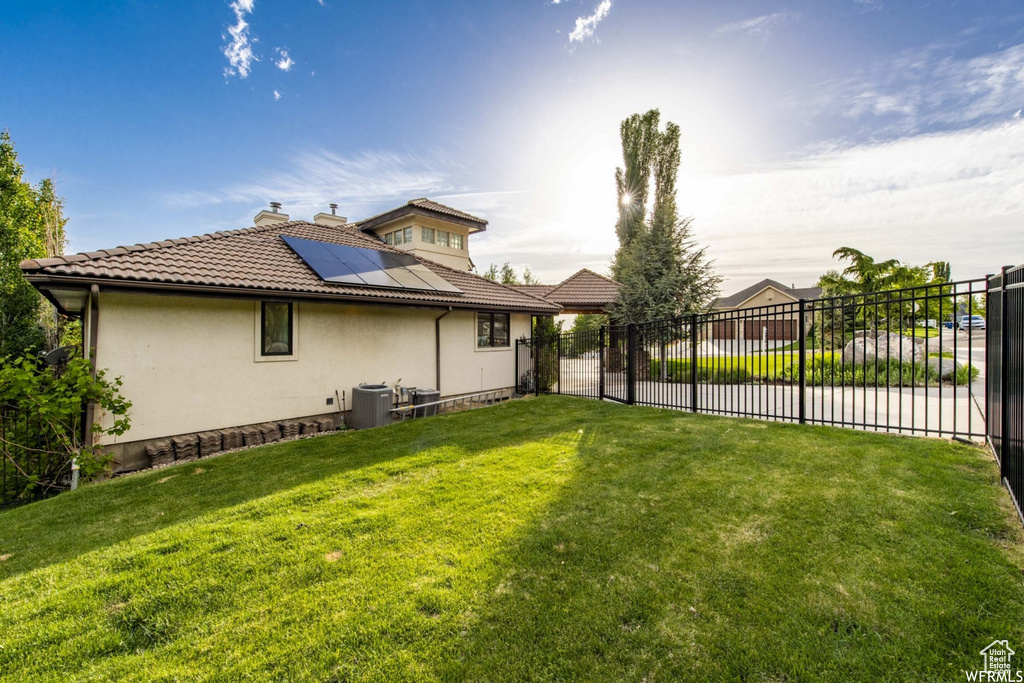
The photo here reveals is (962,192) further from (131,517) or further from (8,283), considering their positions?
(8,283)

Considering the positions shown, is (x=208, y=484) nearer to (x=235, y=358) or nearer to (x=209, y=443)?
(x=209, y=443)

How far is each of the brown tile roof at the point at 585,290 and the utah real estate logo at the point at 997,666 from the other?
15406 mm

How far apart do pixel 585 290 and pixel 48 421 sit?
54.1 feet

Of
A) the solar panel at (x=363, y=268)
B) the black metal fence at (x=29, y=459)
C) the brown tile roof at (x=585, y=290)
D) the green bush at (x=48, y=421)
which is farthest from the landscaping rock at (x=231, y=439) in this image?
the brown tile roof at (x=585, y=290)

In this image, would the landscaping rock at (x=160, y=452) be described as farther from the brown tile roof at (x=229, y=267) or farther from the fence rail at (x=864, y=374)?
the fence rail at (x=864, y=374)

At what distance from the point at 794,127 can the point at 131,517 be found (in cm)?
1373

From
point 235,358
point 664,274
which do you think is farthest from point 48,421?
point 664,274

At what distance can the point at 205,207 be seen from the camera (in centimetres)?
1709

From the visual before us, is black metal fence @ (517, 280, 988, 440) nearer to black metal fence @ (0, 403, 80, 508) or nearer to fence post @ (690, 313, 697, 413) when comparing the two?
fence post @ (690, 313, 697, 413)

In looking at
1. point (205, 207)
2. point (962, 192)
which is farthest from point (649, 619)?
point (205, 207)

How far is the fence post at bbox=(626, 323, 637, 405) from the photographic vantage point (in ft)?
30.2

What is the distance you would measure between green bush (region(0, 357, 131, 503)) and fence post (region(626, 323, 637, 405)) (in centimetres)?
922

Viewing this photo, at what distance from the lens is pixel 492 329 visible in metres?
12.6

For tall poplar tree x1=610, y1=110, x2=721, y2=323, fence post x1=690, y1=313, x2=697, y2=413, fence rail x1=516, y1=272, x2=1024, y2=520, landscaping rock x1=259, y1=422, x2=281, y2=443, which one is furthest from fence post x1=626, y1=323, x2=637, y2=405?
landscaping rock x1=259, y1=422, x2=281, y2=443
